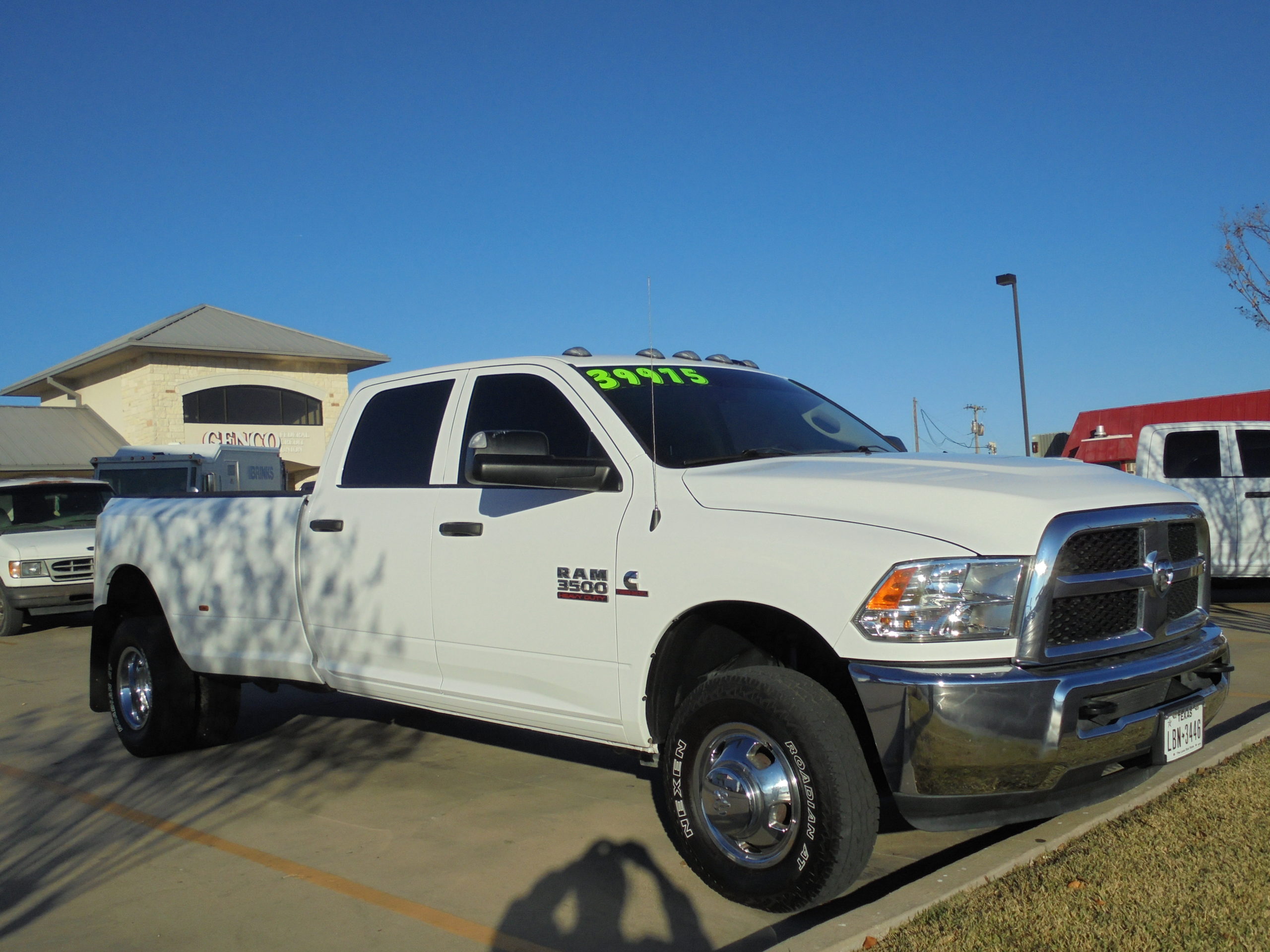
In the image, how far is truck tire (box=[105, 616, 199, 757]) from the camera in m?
6.41

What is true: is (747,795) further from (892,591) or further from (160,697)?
(160,697)

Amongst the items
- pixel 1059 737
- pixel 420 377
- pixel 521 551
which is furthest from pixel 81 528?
pixel 1059 737

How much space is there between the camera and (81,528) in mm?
14750

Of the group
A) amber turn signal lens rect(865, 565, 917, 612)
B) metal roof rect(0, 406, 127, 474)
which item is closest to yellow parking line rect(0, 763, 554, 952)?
amber turn signal lens rect(865, 565, 917, 612)

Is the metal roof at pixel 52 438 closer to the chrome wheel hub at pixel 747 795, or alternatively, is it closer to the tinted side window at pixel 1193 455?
the tinted side window at pixel 1193 455

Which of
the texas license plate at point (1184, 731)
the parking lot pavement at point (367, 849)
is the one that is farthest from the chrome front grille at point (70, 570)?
the texas license plate at point (1184, 731)

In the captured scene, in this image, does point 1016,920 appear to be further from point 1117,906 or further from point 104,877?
point 104,877

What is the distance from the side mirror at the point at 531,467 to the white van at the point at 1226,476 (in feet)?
31.4

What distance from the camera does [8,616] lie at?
1388 centimetres

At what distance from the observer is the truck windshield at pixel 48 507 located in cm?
1483

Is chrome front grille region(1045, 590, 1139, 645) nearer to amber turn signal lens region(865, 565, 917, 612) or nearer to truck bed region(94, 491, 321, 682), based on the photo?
amber turn signal lens region(865, 565, 917, 612)

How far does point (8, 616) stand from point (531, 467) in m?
12.3

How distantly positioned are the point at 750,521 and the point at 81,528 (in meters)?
13.3

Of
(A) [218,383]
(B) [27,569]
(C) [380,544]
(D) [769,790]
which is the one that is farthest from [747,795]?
(A) [218,383]
